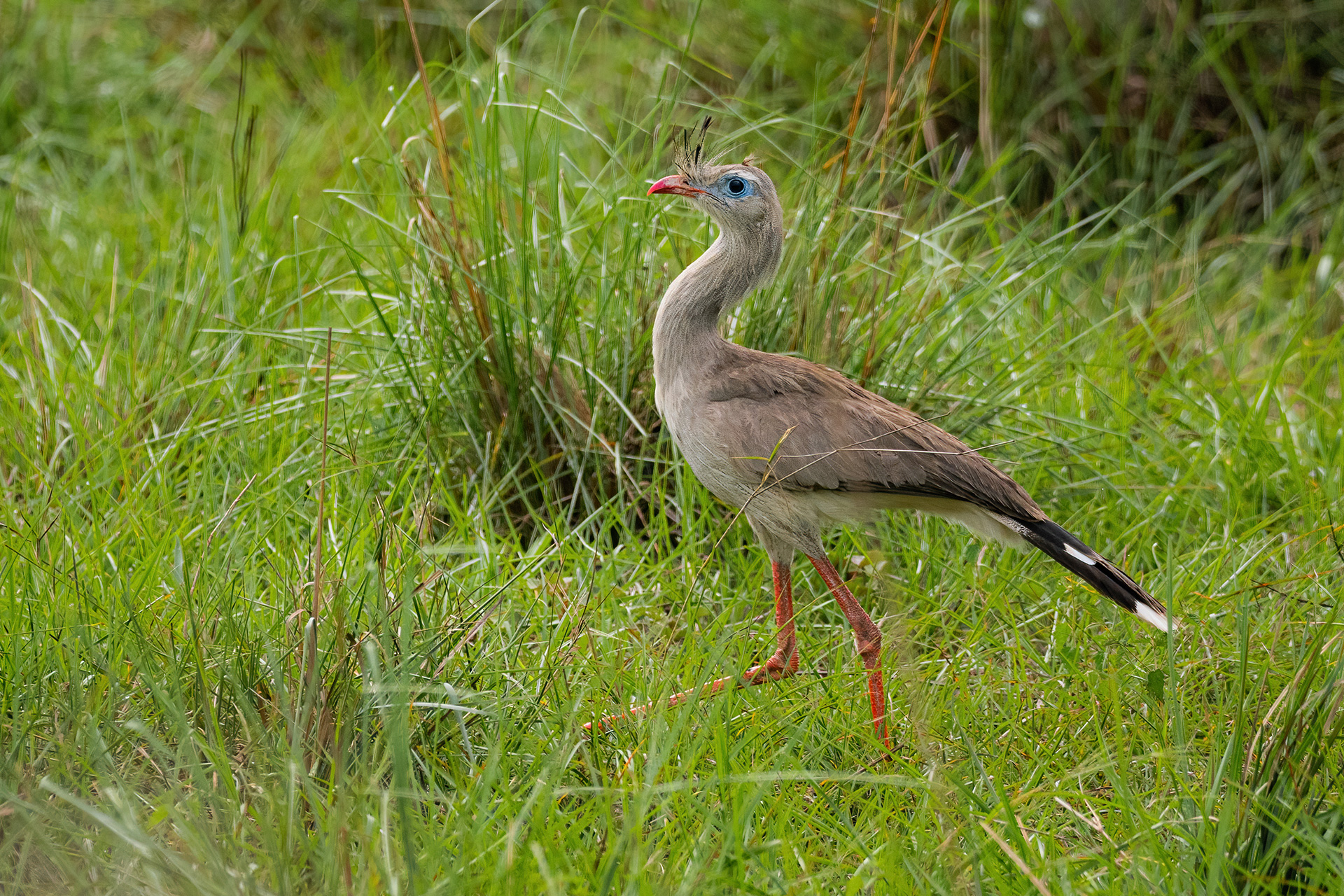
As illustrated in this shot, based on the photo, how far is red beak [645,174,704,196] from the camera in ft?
10.2

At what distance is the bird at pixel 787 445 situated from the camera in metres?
2.85

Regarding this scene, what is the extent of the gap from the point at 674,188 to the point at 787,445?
2.40 ft

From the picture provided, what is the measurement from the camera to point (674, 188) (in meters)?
3.12


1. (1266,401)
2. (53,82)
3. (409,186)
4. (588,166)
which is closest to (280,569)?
(409,186)

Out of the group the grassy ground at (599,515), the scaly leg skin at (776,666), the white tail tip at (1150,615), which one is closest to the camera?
the grassy ground at (599,515)

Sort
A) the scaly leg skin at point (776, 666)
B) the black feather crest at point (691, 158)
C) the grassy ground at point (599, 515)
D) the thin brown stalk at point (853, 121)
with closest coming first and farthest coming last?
the grassy ground at point (599, 515) → the scaly leg skin at point (776, 666) → the black feather crest at point (691, 158) → the thin brown stalk at point (853, 121)

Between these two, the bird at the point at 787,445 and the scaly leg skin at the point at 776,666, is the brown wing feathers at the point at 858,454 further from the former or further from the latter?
the scaly leg skin at the point at 776,666

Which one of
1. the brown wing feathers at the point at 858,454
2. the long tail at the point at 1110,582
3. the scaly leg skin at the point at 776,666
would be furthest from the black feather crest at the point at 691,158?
the long tail at the point at 1110,582

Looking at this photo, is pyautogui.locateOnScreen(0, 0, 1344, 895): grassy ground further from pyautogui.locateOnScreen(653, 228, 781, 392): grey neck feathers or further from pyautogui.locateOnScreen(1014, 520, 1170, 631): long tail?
pyautogui.locateOnScreen(653, 228, 781, 392): grey neck feathers

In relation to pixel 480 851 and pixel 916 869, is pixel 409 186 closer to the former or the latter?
pixel 480 851

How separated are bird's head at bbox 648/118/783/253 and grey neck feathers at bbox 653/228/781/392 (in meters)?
0.03

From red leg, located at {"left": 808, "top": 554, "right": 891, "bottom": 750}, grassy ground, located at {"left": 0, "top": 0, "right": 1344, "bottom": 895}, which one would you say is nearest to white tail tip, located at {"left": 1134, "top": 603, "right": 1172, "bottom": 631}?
grassy ground, located at {"left": 0, "top": 0, "right": 1344, "bottom": 895}

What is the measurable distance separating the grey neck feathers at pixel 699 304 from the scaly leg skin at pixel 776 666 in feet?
1.83

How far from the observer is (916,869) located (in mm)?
2082
